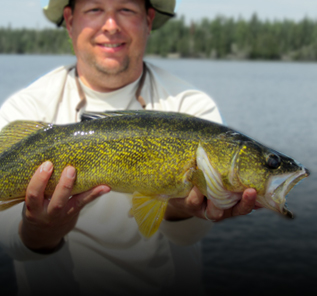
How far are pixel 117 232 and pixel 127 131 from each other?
4.37ft

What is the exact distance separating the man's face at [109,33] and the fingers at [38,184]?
4.82 ft

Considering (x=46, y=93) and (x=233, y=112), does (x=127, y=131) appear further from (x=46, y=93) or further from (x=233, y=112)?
→ (x=233, y=112)

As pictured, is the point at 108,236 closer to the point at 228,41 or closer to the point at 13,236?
the point at 13,236

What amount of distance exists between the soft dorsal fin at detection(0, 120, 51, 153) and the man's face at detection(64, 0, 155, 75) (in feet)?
3.67

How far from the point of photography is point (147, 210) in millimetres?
3061

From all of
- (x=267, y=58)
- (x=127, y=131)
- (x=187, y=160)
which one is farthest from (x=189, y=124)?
(x=267, y=58)

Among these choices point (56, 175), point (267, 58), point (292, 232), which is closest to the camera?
point (56, 175)

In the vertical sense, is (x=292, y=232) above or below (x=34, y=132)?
below

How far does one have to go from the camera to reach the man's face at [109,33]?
12.6ft

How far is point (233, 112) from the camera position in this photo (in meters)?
22.4

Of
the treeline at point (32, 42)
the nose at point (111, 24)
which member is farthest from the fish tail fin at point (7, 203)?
the treeline at point (32, 42)

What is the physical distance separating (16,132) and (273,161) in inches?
86.1

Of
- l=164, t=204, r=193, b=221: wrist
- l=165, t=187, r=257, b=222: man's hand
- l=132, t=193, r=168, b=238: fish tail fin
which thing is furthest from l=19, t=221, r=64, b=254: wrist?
l=165, t=187, r=257, b=222: man's hand

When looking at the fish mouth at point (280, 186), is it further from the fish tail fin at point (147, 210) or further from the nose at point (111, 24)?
the nose at point (111, 24)
